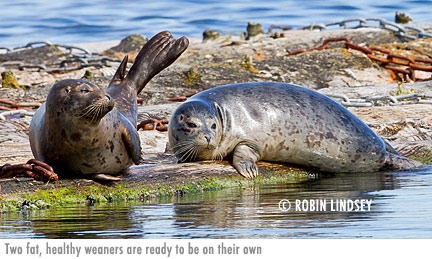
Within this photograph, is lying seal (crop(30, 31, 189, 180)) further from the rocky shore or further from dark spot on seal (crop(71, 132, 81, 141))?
the rocky shore

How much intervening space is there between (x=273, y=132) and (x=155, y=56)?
1.46 m

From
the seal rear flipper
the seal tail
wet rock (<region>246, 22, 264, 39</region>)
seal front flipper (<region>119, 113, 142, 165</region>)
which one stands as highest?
the seal tail

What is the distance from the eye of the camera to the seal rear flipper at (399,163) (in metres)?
7.72

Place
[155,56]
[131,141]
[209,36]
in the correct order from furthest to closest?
1. [209,36]
2. [155,56]
3. [131,141]

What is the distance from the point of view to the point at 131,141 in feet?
22.2

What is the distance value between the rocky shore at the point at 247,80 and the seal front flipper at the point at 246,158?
0.09 metres

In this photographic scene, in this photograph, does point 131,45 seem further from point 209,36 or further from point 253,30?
point 253,30

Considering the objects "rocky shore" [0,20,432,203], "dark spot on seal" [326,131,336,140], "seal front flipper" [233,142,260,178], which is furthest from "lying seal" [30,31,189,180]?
"dark spot on seal" [326,131,336,140]

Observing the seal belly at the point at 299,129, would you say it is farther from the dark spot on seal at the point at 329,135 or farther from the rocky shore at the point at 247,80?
the rocky shore at the point at 247,80

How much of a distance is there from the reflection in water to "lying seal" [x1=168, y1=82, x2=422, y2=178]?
0.77m

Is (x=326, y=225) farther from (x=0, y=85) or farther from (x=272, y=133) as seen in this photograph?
(x=0, y=85)

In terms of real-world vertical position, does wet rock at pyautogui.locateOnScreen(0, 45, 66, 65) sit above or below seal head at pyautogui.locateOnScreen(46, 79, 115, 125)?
below

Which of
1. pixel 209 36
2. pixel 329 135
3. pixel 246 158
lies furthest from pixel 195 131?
pixel 209 36

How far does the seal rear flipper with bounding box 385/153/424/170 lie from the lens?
7.72m
